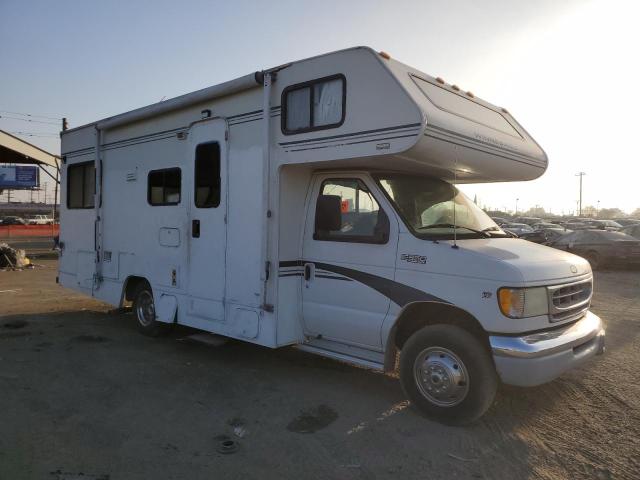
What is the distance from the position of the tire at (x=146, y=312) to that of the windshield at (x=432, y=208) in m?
3.86

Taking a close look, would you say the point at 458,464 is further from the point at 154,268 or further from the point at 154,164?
the point at 154,164

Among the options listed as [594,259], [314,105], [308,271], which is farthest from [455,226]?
[594,259]

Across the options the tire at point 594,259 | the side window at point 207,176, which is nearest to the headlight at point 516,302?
the side window at point 207,176

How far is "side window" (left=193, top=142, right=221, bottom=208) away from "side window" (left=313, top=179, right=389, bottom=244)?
1.44m

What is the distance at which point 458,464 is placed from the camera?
359cm

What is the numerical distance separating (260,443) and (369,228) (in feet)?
7.00

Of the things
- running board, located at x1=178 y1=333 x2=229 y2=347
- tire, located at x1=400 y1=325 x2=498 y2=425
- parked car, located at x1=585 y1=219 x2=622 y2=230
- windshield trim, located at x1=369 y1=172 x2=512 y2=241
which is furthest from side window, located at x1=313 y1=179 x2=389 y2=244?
parked car, located at x1=585 y1=219 x2=622 y2=230

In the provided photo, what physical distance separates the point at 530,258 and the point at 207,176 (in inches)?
146

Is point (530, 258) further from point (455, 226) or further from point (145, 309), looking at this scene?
point (145, 309)

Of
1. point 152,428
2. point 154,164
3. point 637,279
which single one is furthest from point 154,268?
point 637,279

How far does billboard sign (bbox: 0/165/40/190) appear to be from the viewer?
2024 inches

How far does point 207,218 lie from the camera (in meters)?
5.97

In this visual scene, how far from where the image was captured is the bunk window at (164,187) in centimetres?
642

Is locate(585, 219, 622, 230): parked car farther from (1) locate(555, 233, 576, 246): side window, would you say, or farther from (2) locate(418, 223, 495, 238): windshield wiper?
(2) locate(418, 223, 495, 238): windshield wiper
